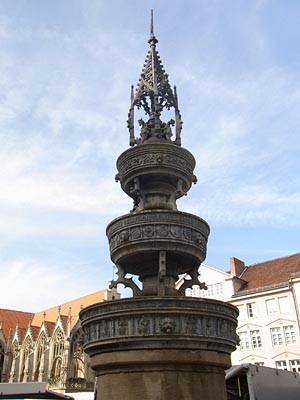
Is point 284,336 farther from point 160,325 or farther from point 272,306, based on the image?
point 160,325

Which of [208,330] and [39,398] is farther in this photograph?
[39,398]

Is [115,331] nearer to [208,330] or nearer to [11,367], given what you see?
[208,330]

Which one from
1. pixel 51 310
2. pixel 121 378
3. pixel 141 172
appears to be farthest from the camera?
pixel 51 310

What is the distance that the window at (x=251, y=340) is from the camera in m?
31.6

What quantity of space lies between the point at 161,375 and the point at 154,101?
7.52 m

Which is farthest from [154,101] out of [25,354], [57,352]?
[25,354]

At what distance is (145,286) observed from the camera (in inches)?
400

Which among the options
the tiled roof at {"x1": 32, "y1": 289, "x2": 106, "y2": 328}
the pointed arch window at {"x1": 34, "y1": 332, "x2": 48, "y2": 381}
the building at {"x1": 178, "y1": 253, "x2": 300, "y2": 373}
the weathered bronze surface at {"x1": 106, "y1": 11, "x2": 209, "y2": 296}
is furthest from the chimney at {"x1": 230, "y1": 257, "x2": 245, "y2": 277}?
the pointed arch window at {"x1": 34, "y1": 332, "x2": 48, "y2": 381}

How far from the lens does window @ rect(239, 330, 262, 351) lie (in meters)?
31.6

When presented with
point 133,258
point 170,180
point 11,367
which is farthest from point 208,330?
point 11,367

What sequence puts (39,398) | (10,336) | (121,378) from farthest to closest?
(10,336)
(39,398)
(121,378)

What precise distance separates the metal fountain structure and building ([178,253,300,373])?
2255 cm

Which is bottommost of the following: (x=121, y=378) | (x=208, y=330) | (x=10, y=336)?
(x=121, y=378)

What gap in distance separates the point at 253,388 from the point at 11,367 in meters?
51.3
